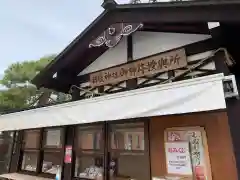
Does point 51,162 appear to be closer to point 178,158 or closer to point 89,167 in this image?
point 89,167

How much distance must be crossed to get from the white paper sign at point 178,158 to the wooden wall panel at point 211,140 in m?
0.13

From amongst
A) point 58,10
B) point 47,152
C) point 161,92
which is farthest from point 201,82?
point 58,10

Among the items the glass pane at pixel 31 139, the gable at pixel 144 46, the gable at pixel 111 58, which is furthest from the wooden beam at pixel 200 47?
the glass pane at pixel 31 139

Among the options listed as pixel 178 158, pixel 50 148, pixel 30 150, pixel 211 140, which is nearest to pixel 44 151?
pixel 50 148

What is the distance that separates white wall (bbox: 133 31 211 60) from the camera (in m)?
3.92

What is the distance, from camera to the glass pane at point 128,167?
4.32 m

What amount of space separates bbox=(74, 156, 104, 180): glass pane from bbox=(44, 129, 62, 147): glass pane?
0.86 meters

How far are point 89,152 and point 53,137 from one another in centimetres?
166

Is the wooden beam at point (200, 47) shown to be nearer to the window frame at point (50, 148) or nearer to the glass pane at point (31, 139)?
the window frame at point (50, 148)

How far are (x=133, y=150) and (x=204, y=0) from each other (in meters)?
3.00

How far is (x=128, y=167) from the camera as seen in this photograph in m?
4.61

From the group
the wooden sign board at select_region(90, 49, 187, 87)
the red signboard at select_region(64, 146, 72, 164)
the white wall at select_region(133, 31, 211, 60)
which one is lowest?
the red signboard at select_region(64, 146, 72, 164)

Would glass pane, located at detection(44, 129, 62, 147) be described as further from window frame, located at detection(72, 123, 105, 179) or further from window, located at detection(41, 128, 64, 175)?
window frame, located at detection(72, 123, 105, 179)

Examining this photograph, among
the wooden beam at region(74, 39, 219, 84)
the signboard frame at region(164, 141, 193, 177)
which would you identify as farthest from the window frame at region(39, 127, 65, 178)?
the wooden beam at region(74, 39, 219, 84)
